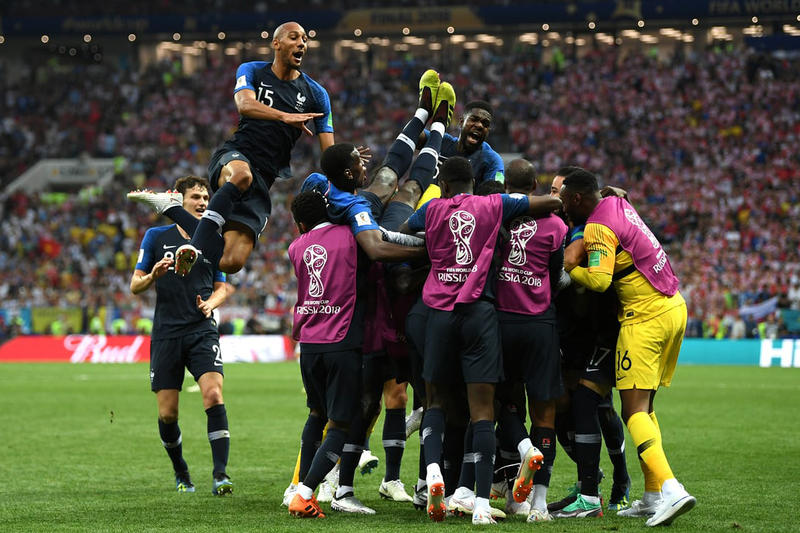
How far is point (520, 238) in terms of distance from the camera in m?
7.21

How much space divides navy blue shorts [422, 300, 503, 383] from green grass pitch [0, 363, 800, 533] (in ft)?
3.27

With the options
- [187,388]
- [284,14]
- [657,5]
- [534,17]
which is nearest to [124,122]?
[284,14]

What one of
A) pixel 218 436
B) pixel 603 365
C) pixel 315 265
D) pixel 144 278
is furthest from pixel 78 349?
pixel 603 365

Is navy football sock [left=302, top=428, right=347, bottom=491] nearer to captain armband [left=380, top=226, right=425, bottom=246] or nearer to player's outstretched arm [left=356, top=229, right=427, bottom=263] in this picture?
player's outstretched arm [left=356, top=229, right=427, bottom=263]

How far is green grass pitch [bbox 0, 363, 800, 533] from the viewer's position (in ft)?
22.8

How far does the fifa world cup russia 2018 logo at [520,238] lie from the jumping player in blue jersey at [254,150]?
1.90 m

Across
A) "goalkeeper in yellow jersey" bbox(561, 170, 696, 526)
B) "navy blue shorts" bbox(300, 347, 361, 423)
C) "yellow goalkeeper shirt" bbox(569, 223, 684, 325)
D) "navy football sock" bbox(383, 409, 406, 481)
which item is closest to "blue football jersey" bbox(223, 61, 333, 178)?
"navy blue shorts" bbox(300, 347, 361, 423)

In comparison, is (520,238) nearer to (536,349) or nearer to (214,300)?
(536,349)

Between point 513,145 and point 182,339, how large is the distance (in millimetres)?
31607

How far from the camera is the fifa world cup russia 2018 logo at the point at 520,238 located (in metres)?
7.19

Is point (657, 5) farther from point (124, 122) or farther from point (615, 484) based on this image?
point (615, 484)

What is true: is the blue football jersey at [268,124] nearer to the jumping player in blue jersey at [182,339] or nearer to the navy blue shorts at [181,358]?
the jumping player in blue jersey at [182,339]

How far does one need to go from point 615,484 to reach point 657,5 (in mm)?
36943

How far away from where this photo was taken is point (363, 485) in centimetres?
948
